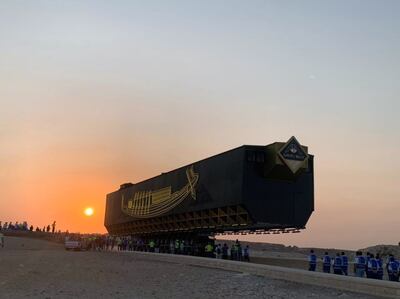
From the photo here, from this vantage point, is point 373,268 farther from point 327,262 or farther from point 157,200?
point 157,200

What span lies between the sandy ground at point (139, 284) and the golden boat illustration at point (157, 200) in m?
7.52

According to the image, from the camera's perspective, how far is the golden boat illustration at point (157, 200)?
3312 cm

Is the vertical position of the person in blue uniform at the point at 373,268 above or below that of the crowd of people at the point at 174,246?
below

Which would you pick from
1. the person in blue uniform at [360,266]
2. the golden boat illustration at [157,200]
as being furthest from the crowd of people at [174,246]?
the person in blue uniform at [360,266]

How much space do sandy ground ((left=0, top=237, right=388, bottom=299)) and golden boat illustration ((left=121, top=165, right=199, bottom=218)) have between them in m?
7.52

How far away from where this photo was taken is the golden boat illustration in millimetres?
33125

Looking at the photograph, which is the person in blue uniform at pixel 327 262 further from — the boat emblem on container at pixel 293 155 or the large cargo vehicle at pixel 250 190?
the boat emblem on container at pixel 293 155

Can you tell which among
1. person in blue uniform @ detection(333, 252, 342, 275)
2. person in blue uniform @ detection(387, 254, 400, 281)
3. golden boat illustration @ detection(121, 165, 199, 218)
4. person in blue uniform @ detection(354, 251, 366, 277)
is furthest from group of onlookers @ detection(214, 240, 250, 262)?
person in blue uniform @ detection(387, 254, 400, 281)

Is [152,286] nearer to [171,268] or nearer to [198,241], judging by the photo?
[171,268]

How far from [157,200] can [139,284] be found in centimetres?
1935

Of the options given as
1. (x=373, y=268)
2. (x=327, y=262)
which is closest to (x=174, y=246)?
(x=327, y=262)

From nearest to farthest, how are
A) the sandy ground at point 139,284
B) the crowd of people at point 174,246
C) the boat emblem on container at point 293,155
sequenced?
1. the sandy ground at point 139,284
2. the boat emblem on container at point 293,155
3. the crowd of people at point 174,246

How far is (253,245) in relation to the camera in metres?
114

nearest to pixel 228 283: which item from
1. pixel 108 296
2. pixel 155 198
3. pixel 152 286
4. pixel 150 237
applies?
pixel 152 286
